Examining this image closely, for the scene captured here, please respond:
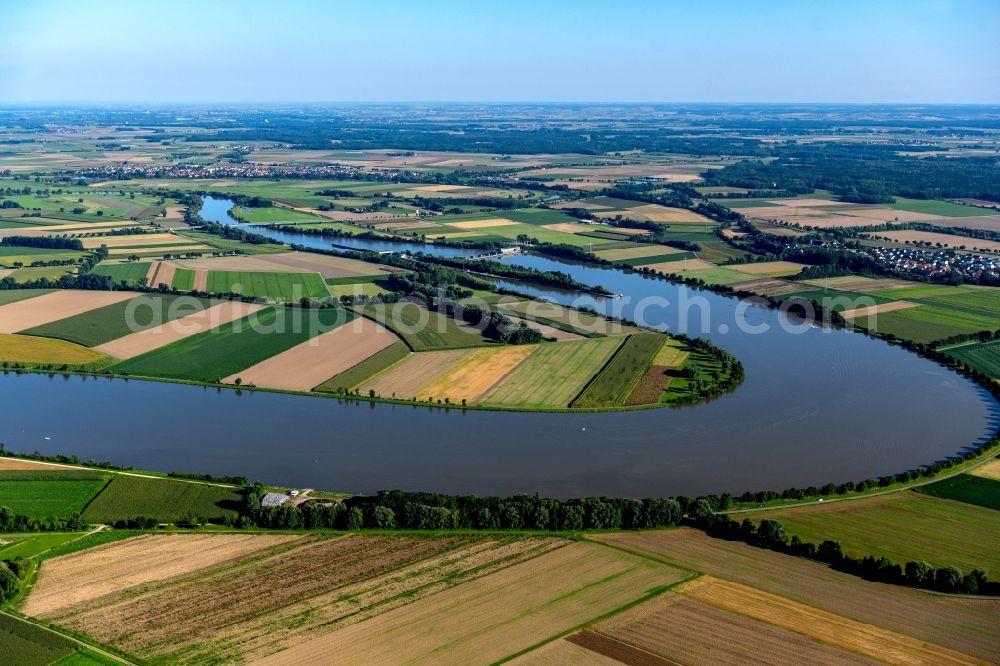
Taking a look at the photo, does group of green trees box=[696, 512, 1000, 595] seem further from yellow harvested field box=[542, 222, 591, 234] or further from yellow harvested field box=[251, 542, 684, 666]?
yellow harvested field box=[542, 222, 591, 234]

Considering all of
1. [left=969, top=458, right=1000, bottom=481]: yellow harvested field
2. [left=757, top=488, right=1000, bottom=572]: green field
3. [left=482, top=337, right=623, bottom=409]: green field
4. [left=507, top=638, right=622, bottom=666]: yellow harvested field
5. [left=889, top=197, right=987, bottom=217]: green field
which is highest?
[left=889, top=197, right=987, bottom=217]: green field

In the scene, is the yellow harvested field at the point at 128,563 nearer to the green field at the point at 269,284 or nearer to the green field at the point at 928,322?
the green field at the point at 269,284

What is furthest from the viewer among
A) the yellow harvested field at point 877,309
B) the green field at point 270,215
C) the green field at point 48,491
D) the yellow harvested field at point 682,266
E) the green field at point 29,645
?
the green field at point 270,215

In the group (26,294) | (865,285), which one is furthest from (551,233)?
(26,294)

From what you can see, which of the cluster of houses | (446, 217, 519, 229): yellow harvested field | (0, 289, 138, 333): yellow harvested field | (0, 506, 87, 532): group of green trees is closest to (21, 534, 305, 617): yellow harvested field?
(0, 506, 87, 532): group of green trees

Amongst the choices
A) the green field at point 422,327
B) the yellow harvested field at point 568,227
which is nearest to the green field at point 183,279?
the green field at point 422,327
